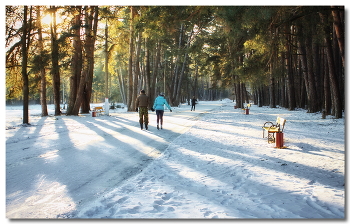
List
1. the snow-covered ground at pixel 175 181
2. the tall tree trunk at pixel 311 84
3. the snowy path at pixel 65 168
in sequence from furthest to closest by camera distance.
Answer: the tall tree trunk at pixel 311 84 < the snowy path at pixel 65 168 < the snow-covered ground at pixel 175 181

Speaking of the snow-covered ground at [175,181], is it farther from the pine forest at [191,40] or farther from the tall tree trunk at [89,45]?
the tall tree trunk at [89,45]

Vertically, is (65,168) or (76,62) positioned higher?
(76,62)

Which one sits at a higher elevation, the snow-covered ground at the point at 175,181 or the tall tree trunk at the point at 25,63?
the tall tree trunk at the point at 25,63

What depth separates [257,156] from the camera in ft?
23.0

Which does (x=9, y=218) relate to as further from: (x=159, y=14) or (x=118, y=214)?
(x=159, y=14)

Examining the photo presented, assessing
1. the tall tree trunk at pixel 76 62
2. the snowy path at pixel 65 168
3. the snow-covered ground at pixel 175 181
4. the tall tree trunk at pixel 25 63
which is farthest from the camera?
the tall tree trunk at pixel 76 62

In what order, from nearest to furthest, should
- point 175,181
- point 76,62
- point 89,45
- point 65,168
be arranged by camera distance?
point 175,181 → point 65,168 → point 76,62 → point 89,45

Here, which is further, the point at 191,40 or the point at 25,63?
the point at 191,40

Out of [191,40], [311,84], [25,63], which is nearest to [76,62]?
[25,63]

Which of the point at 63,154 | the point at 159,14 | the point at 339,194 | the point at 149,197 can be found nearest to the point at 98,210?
the point at 149,197

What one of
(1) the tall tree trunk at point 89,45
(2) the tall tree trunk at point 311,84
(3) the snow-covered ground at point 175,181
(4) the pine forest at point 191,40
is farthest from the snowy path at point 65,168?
(2) the tall tree trunk at point 311,84

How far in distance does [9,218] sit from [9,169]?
2.47 meters

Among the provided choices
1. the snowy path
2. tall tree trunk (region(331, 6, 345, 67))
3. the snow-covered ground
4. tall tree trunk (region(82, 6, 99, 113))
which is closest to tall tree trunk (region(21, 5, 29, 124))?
the snowy path

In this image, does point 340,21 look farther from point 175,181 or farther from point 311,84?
point 311,84
